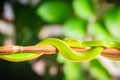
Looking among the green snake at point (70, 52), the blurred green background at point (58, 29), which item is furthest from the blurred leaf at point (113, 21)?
the green snake at point (70, 52)

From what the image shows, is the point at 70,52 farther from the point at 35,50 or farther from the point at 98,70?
the point at 98,70

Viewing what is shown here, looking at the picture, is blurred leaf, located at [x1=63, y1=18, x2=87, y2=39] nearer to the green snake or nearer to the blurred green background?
the blurred green background

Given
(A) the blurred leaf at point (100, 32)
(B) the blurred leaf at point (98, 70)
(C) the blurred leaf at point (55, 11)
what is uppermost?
(C) the blurred leaf at point (55, 11)

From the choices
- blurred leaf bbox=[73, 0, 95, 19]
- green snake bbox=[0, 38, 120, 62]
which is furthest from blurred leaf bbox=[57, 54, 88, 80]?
green snake bbox=[0, 38, 120, 62]

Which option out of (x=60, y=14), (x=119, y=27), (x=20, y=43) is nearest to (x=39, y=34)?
(x=20, y=43)

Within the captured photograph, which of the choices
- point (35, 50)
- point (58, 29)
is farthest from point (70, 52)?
point (58, 29)

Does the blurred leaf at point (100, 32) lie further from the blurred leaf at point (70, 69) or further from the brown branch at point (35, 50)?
the brown branch at point (35, 50)
